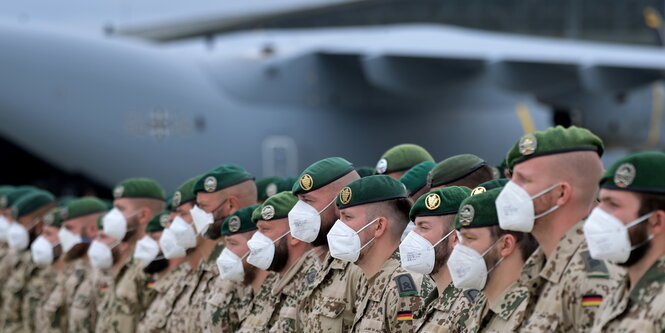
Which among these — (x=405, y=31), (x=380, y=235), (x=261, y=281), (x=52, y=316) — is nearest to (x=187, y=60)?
(x=405, y=31)

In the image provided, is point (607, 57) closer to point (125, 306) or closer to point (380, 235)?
point (125, 306)

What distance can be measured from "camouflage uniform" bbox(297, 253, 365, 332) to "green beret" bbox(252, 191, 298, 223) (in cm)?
46

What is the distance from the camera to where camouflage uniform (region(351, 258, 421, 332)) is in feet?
13.4

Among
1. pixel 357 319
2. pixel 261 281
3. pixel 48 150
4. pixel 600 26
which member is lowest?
pixel 600 26

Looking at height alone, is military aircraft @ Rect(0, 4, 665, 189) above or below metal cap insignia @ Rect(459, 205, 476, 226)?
below

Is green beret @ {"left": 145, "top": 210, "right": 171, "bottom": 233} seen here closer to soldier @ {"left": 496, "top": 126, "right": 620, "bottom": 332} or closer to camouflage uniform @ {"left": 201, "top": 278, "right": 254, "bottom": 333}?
camouflage uniform @ {"left": 201, "top": 278, "right": 254, "bottom": 333}

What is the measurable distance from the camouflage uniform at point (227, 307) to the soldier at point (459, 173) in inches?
47.2

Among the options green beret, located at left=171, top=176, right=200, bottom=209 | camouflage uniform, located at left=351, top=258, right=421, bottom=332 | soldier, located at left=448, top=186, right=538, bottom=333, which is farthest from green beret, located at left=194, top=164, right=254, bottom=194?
soldier, located at left=448, top=186, right=538, bottom=333

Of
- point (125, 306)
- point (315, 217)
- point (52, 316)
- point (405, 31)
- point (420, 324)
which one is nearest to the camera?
point (420, 324)

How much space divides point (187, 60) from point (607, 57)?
18.3ft

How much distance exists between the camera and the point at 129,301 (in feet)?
21.3

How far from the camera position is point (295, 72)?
13.9 meters

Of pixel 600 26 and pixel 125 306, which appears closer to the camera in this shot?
pixel 125 306

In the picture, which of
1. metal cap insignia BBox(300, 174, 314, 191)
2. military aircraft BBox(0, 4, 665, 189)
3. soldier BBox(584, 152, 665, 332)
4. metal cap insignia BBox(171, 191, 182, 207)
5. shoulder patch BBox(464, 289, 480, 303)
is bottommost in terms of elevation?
military aircraft BBox(0, 4, 665, 189)
